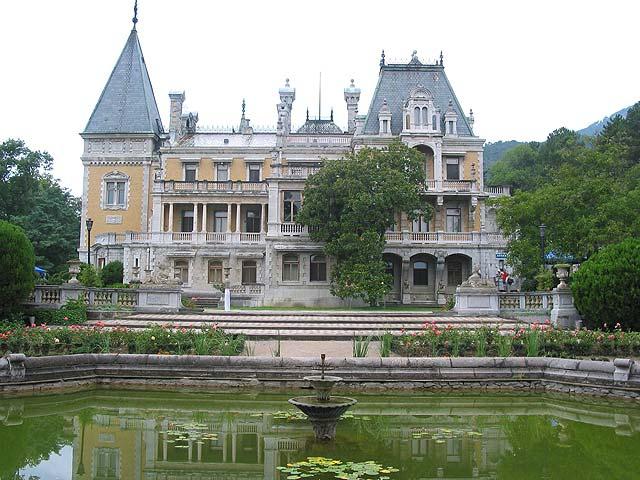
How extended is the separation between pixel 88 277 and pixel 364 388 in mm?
21449

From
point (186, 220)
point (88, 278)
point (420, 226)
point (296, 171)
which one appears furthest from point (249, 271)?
point (88, 278)

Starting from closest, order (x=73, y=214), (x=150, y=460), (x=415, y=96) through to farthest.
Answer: (x=150, y=460) < (x=415, y=96) < (x=73, y=214)

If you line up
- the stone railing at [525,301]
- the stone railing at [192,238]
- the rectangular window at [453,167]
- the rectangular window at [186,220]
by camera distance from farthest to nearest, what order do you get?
the rectangular window at [186,220], the rectangular window at [453,167], the stone railing at [192,238], the stone railing at [525,301]

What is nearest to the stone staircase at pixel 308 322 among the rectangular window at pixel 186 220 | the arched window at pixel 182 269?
the arched window at pixel 182 269

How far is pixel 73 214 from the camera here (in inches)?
2413

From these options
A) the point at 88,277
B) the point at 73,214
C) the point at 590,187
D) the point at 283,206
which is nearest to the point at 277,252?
the point at 283,206

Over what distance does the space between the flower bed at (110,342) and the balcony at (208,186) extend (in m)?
32.3

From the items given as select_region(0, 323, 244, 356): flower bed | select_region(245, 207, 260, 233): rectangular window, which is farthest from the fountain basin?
select_region(245, 207, 260, 233): rectangular window

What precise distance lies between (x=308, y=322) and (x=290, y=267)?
62.0ft

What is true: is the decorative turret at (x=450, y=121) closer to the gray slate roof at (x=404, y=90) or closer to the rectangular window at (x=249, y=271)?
the gray slate roof at (x=404, y=90)

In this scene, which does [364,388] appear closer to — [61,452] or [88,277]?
[61,452]

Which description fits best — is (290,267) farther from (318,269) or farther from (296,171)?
(296,171)

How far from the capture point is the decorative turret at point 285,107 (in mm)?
52812

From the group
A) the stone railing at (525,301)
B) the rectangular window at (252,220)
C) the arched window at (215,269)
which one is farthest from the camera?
the rectangular window at (252,220)
